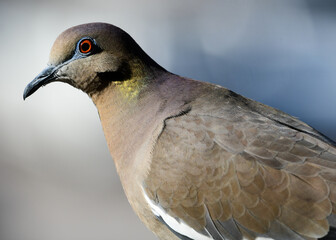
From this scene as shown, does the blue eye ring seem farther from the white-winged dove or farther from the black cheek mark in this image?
the black cheek mark

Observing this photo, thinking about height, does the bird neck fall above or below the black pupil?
below

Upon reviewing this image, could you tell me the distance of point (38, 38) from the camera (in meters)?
6.25

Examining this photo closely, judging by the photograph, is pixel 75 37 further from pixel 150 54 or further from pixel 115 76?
pixel 150 54

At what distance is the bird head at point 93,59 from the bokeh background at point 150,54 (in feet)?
9.15

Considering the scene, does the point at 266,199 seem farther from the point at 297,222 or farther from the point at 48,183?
the point at 48,183

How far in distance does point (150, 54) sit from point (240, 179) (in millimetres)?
4544

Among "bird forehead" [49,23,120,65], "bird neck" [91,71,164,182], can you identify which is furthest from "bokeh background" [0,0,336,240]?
"bird forehead" [49,23,120,65]

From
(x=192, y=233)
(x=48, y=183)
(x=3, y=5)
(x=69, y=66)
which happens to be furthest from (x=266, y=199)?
(x=3, y=5)

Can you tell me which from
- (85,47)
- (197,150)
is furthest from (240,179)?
(85,47)

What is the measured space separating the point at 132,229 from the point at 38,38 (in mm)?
3211

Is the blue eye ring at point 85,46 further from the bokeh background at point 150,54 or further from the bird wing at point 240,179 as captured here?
the bokeh background at point 150,54

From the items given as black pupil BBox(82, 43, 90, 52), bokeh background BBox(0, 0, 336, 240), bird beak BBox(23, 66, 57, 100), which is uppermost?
black pupil BBox(82, 43, 90, 52)

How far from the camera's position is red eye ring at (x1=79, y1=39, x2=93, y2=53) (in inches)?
79.4

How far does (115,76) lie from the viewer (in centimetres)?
208
